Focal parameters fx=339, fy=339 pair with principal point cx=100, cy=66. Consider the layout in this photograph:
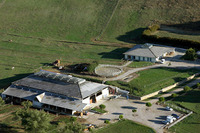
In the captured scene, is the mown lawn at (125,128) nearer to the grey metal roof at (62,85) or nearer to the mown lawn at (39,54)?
the grey metal roof at (62,85)

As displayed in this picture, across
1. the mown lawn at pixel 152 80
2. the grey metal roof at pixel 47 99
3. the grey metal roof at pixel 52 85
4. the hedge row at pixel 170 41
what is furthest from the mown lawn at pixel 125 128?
the hedge row at pixel 170 41

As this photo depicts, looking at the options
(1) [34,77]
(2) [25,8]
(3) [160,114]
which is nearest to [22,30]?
(2) [25,8]

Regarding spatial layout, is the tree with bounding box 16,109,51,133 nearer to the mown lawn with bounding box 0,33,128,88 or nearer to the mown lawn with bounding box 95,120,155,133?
the mown lawn with bounding box 95,120,155,133

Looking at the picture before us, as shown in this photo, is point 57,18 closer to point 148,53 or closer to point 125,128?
point 148,53

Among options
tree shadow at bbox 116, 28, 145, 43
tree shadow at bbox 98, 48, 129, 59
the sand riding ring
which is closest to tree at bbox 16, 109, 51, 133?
the sand riding ring

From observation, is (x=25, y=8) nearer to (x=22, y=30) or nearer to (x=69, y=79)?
(x=22, y=30)
